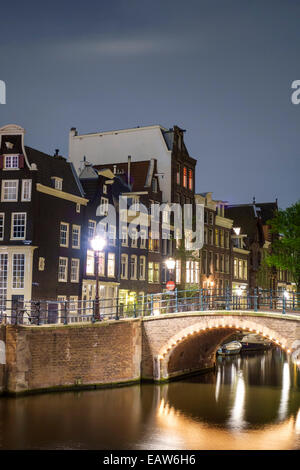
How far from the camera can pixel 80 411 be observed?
2598 cm

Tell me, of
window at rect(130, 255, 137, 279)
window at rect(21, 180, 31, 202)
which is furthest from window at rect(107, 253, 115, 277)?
window at rect(21, 180, 31, 202)

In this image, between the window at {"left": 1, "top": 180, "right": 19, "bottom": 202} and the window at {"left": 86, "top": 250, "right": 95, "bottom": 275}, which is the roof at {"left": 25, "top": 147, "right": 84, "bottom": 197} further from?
the window at {"left": 86, "top": 250, "right": 95, "bottom": 275}

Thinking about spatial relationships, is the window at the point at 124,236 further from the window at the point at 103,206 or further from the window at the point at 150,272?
the window at the point at 150,272

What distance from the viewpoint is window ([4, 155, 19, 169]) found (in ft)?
135

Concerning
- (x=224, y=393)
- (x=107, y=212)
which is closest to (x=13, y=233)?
(x=107, y=212)

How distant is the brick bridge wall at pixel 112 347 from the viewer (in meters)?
28.1

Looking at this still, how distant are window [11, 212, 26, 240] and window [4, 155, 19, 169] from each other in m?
3.03

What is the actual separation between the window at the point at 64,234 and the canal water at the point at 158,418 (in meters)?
13.2

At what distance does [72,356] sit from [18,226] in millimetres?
13015

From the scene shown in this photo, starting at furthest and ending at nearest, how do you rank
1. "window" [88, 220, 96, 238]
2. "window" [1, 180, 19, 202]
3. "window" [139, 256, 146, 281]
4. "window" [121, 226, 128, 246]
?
"window" [139, 256, 146, 281]
"window" [121, 226, 128, 246]
"window" [88, 220, 96, 238]
"window" [1, 180, 19, 202]

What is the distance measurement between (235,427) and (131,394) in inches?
271

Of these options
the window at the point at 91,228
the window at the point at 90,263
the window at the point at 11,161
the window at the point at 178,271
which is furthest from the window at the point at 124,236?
the window at the point at 11,161

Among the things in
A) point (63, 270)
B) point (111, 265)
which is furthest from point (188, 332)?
point (111, 265)
